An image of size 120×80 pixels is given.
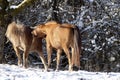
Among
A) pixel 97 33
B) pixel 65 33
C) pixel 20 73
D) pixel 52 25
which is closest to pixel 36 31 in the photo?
pixel 52 25

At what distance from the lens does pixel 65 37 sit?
428 inches

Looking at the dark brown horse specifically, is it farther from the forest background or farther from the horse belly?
the forest background

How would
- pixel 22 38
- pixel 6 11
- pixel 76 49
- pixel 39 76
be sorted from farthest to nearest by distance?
pixel 6 11 < pixel 22 38 < pixel 76 49 < pixel 39 76

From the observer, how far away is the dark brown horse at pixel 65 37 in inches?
422

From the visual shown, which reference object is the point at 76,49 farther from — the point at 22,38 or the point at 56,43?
the point at 22,38

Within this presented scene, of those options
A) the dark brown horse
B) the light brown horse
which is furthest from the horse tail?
the light brown horse

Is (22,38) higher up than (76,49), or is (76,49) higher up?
(22,38)

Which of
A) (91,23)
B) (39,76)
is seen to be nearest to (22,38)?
(39,76)

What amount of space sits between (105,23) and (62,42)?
22.4 ft

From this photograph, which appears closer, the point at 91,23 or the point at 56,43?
the point at 56,43

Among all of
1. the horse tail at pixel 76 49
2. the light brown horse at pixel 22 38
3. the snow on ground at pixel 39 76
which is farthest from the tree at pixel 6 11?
the snow on ground at pixel 39 76

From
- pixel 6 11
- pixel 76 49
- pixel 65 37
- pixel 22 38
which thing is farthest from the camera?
pixel 6 11

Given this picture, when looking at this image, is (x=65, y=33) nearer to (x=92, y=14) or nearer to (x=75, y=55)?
(x=75, y=55)

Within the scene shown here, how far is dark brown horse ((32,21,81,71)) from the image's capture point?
10.7m
